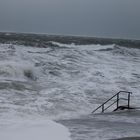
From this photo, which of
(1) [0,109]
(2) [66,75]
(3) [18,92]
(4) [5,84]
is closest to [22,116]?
(1) [0,109]

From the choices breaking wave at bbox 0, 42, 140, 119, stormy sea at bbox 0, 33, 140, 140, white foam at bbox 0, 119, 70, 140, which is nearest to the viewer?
white foam at bbox 0, 119, 70, 140

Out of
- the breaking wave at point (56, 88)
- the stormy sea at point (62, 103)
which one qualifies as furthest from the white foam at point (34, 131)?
the breaking wave at point (56, 88)

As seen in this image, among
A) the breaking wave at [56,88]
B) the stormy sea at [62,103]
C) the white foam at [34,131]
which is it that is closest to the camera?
the white foam at [34,131]

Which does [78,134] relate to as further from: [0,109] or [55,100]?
[55,100]

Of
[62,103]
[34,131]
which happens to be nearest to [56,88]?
[62,103]

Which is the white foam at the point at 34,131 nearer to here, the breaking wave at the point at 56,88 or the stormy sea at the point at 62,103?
the stormy sea at the point at 62,103

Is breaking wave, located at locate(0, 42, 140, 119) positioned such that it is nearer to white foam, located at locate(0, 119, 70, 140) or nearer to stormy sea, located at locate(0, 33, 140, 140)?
stormy sea, located at locate(0, 33, 140, 140)

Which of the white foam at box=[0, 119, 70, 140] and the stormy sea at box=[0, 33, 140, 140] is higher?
the white foam at box=[0, 119, 70, 140]

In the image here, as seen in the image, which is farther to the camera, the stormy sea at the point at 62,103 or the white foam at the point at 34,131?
the stormy sea at the point at 62,103

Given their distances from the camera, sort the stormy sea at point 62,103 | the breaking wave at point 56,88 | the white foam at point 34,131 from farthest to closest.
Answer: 1. the breaking wave at point 56,88
2. the stormy sea at point 62,103
3. the white foam at point 34,131

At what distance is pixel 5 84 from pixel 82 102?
18.1 ft

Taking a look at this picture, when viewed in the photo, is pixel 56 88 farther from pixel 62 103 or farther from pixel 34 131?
pixel 34 131

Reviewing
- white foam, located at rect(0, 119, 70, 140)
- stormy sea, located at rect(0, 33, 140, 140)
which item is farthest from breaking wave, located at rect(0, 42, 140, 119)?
white foam, located at rect(0, 119, 70, 140)

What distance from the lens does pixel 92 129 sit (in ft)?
31.0
